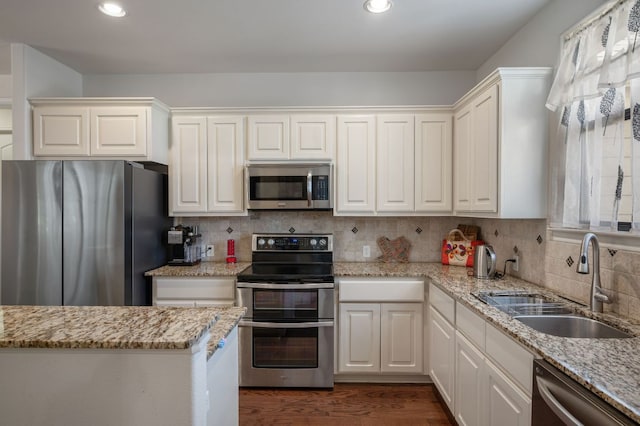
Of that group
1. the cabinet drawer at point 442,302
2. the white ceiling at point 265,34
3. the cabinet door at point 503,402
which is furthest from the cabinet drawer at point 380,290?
the white ceiling at point 265,34

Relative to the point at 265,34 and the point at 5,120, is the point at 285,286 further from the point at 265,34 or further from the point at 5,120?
the point at 5,120

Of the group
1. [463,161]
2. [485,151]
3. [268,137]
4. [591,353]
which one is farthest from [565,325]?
[268,137]

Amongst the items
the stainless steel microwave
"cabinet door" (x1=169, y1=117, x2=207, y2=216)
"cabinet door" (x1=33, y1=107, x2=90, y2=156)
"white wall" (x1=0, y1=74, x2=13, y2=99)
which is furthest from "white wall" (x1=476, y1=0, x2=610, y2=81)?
"white wall" (x1=0, y1=74, x2=13, y2=99)

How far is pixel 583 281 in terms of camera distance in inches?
72.2

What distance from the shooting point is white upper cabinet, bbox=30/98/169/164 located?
2.77 metres

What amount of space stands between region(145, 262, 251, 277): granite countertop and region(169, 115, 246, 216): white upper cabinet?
48 centimetres

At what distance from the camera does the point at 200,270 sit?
9.20 feet

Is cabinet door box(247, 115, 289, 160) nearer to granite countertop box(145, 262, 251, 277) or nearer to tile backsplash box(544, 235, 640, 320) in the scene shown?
granite countertop box(145, 262, 251, 277)

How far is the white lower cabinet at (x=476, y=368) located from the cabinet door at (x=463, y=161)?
0.78 meters

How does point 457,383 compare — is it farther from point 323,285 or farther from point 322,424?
point 323,285

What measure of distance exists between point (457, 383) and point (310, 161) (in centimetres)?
198

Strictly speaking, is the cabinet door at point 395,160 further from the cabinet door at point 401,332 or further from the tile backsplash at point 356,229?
the cabinet door at point 401,332

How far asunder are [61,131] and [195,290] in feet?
5.65

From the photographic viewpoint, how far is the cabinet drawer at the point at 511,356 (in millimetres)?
1315
